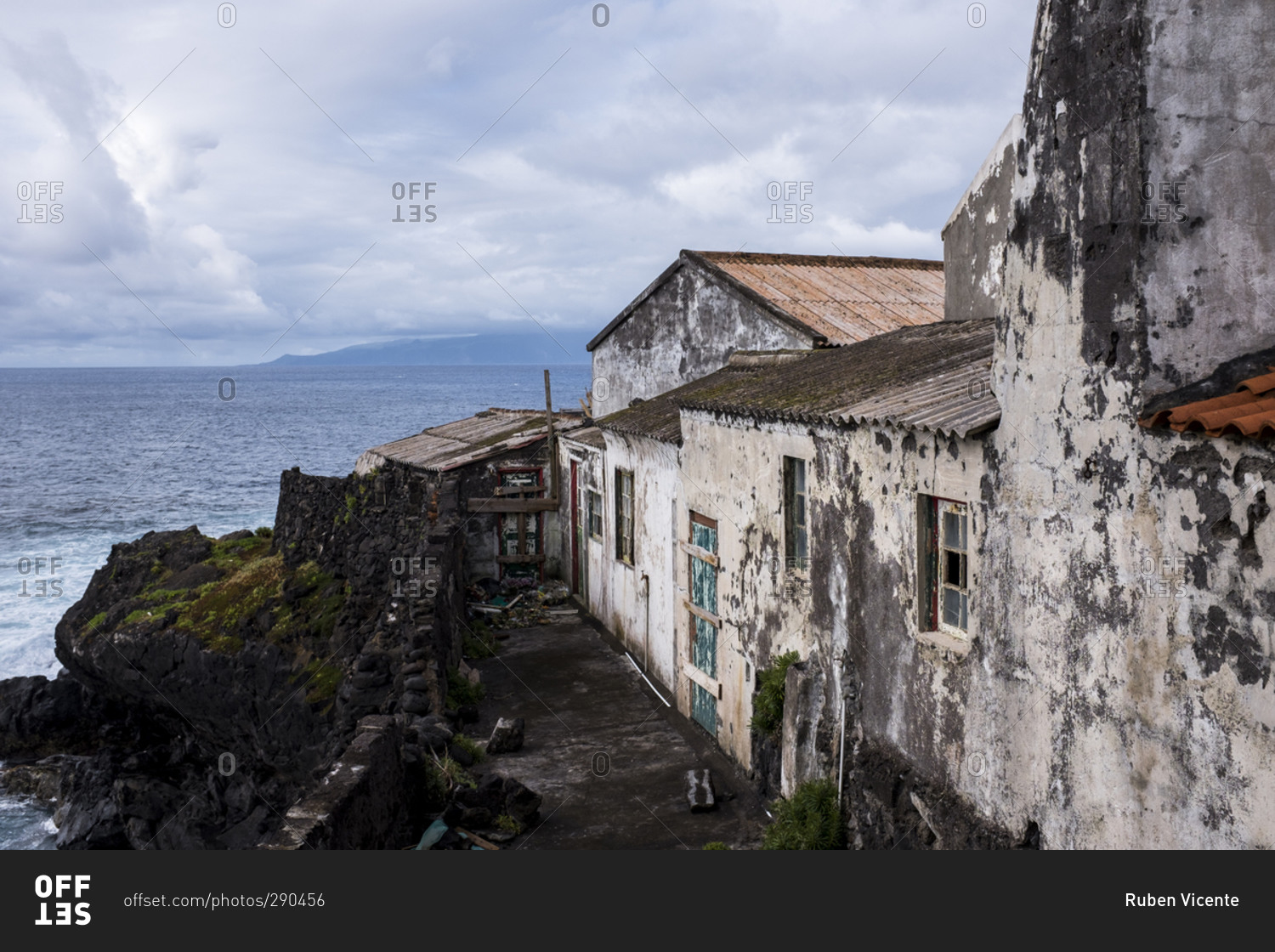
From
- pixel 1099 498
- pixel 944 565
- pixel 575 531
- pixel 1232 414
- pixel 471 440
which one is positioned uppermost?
pixel 471 440

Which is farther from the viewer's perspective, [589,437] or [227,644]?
[227,644]

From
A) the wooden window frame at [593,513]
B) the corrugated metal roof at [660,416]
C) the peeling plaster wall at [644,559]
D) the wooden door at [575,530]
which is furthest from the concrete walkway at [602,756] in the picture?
the corrugated metal roof at [660,416]

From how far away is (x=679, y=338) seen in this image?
20.8 meters

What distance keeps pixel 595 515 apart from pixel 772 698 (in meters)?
9.05

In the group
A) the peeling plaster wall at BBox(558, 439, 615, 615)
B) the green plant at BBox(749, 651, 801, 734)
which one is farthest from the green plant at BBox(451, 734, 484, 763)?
the peeling plaster wall at BBox(558, 439, 615, 615)

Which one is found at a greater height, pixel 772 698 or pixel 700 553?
pixel 700 553

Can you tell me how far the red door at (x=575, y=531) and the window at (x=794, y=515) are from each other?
10080 mm

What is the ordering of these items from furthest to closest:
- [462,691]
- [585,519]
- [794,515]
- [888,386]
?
1. [585,519]
2. [462,691]
3. [794,515]
4. [888,386]

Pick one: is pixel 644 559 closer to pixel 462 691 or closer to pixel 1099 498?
pixel 462 691

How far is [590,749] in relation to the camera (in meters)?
13.1

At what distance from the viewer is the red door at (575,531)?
20.6 metres

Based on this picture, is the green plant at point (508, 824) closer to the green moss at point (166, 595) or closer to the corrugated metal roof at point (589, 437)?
the corrugated metal roof at point (589, 437)

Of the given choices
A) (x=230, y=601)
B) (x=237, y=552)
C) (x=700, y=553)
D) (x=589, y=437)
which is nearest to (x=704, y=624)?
(x=700, y=553)

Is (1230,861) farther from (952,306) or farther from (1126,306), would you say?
(952,306)
